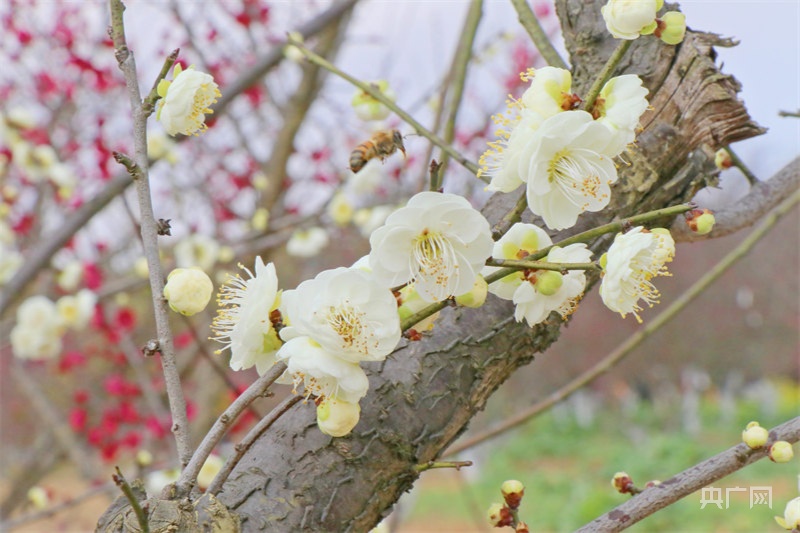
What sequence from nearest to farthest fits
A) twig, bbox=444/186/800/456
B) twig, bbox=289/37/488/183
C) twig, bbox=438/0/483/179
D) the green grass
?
twig, bbox=289/37/488/183 < twig, bbox=438/0/483/179 < twig, bbox=444/186/800/456 < the green grass

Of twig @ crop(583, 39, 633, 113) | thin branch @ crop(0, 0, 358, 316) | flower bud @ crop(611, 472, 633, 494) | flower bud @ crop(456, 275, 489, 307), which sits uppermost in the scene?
thin branch @ crop(0, 0, 358, 316)

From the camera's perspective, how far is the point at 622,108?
24.8 inches

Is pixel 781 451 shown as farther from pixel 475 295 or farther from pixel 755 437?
pixel 475 295

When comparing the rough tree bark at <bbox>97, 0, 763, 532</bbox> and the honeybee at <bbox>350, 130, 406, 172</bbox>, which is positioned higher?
the honeybee at <bbox>350, 130, 406, 172</bbox>

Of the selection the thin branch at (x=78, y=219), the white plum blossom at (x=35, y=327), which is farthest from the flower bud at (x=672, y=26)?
the white plum blossom at (x=35, y=327)

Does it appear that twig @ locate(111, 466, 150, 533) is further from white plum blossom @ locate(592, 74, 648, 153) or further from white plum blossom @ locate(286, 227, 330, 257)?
white plum blossom @ locate(286, 227, 330, 257)

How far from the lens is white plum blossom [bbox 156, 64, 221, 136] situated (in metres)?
0.70

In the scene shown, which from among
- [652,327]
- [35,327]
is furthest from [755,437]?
[35,327]

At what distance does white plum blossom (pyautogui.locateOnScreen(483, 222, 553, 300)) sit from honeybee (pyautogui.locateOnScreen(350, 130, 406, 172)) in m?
0.24

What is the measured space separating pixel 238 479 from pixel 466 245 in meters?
0.37

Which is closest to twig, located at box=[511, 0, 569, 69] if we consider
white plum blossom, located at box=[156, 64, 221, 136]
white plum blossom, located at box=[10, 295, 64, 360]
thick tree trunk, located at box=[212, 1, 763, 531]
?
thick tree trunk, located at box=[212, 1, 763, 531]

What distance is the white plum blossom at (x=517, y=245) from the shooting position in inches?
26.2

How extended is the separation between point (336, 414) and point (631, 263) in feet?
0.88

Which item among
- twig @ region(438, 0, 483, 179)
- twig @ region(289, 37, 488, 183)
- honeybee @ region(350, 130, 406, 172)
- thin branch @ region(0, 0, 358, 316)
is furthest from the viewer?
thin branch @ region(0, 0, 358, 316)
